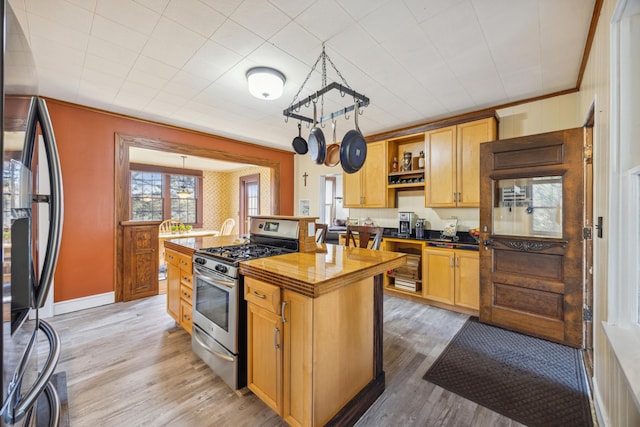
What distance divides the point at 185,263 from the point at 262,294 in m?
1.22

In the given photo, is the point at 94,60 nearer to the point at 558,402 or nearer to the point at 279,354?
the point at 279,354

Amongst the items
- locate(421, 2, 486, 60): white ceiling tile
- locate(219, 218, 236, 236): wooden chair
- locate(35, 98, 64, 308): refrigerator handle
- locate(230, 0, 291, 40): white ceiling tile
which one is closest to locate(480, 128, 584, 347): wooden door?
locate(421, 2, 486, 60): white ceiling tile

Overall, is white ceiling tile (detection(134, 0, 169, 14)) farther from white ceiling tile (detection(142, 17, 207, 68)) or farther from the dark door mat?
the dark door mat

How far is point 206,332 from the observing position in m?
2.06

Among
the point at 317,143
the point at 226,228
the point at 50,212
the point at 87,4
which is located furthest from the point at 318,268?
the point at 226,228

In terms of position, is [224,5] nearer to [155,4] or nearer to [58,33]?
[155,4]

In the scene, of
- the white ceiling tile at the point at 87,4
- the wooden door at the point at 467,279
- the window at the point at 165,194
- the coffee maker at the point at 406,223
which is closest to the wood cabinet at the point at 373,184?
the coffee maker at the point at 406,223

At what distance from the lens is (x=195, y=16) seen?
1.81 metres

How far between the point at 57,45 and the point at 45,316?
2.80m

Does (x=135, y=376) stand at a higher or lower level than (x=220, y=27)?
lower

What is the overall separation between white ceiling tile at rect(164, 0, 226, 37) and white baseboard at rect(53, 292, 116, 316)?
3.35 metres

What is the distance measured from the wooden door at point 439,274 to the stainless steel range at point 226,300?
209 cm

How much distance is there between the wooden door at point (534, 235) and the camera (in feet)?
7.96

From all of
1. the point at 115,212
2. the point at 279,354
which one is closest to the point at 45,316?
the point at 115,212
